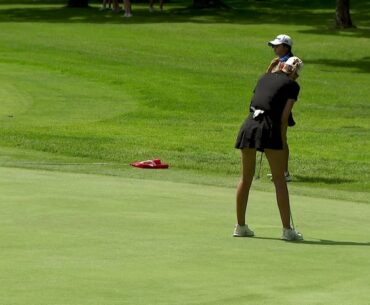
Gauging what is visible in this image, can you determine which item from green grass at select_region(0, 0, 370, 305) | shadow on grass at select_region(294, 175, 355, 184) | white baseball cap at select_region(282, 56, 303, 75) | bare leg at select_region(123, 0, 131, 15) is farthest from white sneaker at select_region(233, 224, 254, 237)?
bare leg at select_region(123, 0, 131, 15)

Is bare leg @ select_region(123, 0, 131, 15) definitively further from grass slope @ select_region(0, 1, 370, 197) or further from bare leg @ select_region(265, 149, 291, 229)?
bare leg @ select_region(265, 149, 291, 229)

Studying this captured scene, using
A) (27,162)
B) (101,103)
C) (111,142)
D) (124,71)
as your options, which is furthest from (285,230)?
(124,71)

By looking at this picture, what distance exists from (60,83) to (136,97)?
233 centimetres

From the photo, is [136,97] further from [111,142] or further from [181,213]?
[181,213]

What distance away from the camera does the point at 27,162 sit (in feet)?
68.5

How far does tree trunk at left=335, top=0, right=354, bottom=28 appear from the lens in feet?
166

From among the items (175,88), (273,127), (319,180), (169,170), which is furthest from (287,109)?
(175,88)

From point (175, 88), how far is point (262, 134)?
70.0 feet

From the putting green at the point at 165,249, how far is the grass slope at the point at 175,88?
360 centimetres

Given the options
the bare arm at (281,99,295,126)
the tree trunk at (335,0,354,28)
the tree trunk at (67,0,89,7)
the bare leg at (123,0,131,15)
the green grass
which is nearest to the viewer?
the green grass

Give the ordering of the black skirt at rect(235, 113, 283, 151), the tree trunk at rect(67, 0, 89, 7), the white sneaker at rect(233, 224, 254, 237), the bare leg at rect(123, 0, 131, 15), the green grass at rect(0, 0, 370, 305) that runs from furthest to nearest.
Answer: the tree trunk at rect(67, 0, 89, 7) → the bare leg at rect(123, 0, 131, 15) → the white sneaker at rect(233, 224, 254, 237) → the black skirt at rect(235, 113, 283, 151) → the green grass at rect(0, 0, 370, 305)

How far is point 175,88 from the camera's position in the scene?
34.5m

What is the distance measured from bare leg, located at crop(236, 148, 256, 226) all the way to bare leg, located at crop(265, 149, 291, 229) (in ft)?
0.56

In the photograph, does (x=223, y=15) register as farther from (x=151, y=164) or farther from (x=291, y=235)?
(x=291, y=235)
